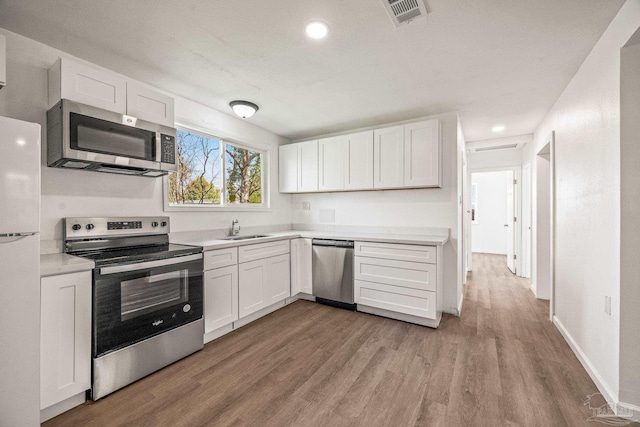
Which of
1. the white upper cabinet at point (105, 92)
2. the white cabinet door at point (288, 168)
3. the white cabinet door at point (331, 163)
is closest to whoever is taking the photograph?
the white upper cabinet at point (105, 92)

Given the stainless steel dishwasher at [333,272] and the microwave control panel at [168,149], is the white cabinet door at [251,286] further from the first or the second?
the microwave control panel at [168,149]

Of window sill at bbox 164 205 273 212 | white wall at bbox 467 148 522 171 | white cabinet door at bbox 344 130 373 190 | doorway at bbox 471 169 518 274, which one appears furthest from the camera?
doorway at bbox 471 169 518 274

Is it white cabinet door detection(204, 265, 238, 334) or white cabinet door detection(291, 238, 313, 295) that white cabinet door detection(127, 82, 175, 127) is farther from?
white cabinet door detection(291, 238, 313, 295)

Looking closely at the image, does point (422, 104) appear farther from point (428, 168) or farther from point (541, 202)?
point (541, 202)

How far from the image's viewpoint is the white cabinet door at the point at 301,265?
3.75 meters

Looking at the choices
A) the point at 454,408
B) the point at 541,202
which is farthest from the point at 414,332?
the point at 541,202

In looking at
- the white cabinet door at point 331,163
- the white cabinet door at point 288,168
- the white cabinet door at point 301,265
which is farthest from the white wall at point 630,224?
the white cabinet door at point 288,168

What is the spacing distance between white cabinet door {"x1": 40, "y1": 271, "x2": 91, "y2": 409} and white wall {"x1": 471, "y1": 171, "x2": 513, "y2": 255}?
28.9ft

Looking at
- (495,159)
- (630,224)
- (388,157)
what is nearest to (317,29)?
(388,157)

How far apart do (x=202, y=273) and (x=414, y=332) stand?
2.18m

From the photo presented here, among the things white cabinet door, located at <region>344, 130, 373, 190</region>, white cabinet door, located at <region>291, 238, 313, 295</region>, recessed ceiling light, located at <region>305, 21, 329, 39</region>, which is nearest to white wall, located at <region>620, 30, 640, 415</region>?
recessed ceiling light, located at <region>305, 21, 329, 39</region>

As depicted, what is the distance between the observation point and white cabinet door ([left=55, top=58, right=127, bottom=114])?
1.98 metres

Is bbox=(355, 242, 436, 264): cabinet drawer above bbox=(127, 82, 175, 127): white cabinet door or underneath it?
underneath

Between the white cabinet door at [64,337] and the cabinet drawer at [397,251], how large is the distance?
8.40ft
